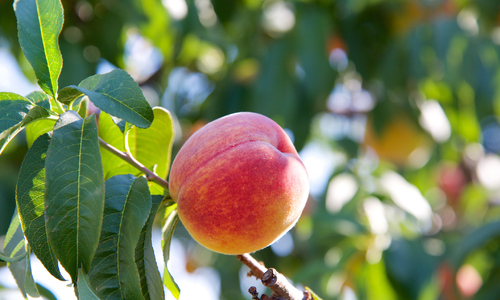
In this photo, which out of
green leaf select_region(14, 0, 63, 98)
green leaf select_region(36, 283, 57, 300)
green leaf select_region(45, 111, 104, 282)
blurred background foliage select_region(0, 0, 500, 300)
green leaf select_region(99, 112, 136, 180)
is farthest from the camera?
blurred background foliage select_region(0, 0, 500, 300)

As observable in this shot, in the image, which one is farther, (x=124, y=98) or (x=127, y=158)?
(x=127, y=158)

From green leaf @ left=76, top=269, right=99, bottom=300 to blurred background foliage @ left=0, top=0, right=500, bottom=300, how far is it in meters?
1.26

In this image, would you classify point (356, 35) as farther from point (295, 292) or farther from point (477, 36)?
point (295, 292)

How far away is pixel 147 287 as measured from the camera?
67 cm

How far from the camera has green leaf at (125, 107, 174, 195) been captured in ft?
2.98

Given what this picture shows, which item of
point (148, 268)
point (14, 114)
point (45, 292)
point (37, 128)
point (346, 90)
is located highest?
point (14, 114)

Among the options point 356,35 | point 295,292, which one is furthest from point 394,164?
point 295,292

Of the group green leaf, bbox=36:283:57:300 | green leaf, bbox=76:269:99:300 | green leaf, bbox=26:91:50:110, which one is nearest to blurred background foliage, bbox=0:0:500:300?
green leaf, bbox=36:283:57:300

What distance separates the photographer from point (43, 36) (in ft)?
2.31

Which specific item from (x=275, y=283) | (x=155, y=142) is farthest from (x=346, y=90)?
(x=275, y=283)

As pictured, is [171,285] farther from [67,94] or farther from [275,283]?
[67,94]

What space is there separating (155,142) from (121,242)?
0.31 meters

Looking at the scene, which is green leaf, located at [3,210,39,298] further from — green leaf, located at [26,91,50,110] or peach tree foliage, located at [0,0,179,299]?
green leaf, located at [26,91,50,110]

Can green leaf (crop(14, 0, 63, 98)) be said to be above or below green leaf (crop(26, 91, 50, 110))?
above
